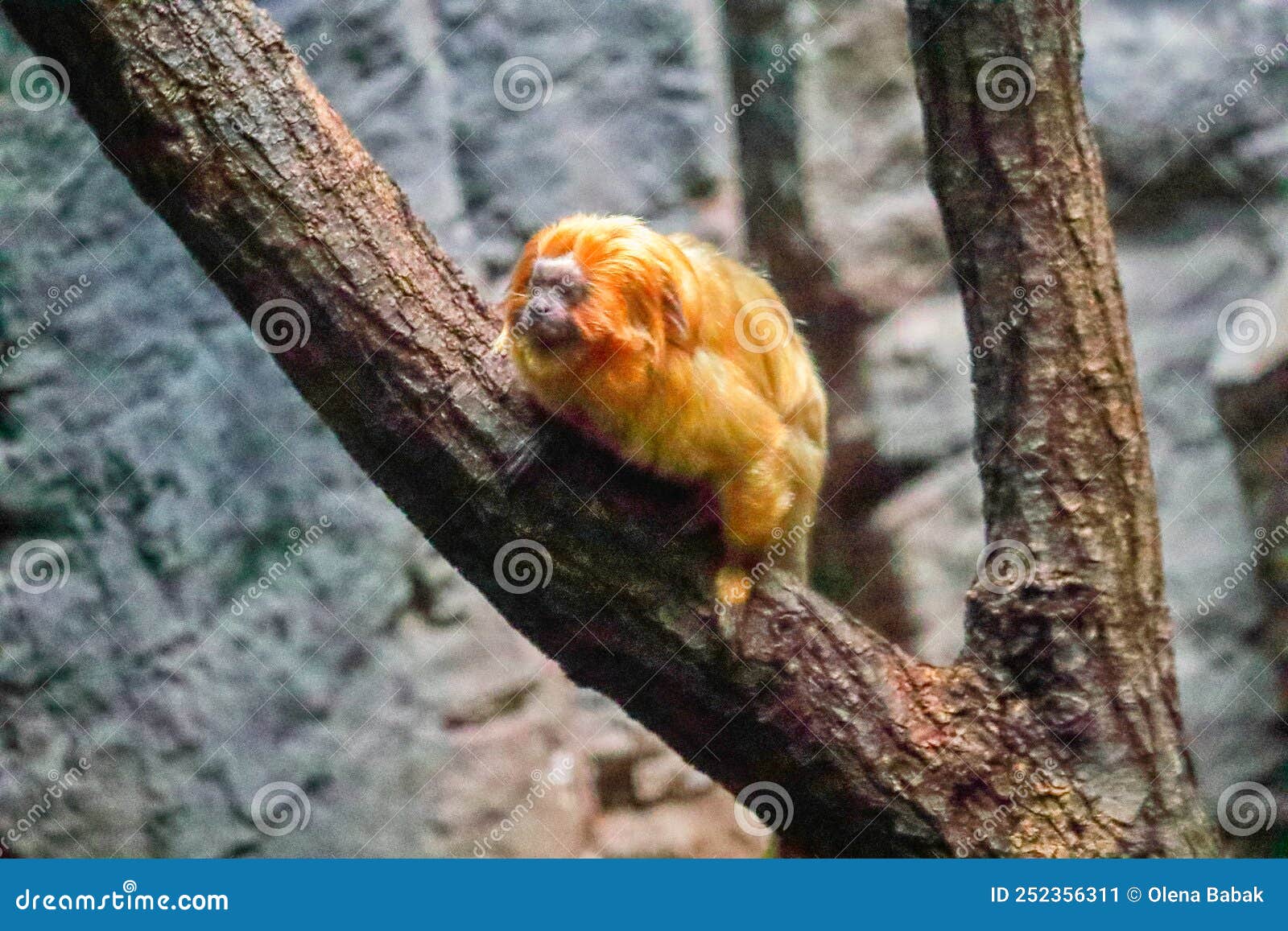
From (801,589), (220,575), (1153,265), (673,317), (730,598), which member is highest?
(1153,265)

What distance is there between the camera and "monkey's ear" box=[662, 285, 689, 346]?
305cm

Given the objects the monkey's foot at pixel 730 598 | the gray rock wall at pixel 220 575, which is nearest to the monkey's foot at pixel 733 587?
the monkey's foot at pixel 730 598

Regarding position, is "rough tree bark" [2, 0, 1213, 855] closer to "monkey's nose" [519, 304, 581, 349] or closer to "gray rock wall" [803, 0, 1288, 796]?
"monkey's nose" [519, 304, 581, 349]

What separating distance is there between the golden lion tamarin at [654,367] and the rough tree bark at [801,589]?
94 millimetres

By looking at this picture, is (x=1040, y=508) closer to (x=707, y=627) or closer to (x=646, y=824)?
(x=707, y=627)

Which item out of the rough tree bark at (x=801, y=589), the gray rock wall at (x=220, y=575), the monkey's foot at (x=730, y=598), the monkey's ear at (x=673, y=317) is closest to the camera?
the rough tree bark at (x=801, y=589)

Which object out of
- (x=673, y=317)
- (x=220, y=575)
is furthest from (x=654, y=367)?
(x=220, y=575)

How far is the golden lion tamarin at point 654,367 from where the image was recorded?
2887 mm

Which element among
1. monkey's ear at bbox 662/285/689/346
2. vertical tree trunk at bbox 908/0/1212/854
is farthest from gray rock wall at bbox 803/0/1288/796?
monkey's ear at bbox 662/285/689/346

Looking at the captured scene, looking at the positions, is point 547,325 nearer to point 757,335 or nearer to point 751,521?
point 751,521

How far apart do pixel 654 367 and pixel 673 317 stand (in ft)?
0.52

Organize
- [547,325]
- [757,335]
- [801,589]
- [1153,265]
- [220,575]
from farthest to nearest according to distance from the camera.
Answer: [1153,265], [220,575], [757,335], [801,589], [547,325]

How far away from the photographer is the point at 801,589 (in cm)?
301

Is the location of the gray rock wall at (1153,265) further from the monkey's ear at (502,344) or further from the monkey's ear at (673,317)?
the monkey's ear at (502,344)
